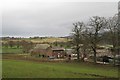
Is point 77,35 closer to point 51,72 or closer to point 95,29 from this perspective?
point 95,29

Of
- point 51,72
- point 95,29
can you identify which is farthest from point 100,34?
point 51,72

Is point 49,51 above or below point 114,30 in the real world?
below

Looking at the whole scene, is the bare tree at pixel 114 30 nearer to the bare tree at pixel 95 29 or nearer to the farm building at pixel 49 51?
the bare tree at pixel 95 29

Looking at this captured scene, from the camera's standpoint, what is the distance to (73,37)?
71812 mm

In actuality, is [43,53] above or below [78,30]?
below

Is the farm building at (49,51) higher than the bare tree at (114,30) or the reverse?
the reverse

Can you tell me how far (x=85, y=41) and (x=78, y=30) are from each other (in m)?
10.6

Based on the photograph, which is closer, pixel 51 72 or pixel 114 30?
Result: pixel 51 72

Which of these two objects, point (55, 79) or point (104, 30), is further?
point (104, 30)

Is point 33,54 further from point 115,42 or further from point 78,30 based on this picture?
point 115,42

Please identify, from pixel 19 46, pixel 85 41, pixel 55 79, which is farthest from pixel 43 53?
pixel 55 79

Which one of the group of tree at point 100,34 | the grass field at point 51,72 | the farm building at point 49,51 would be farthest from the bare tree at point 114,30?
the farm building at point 49,51

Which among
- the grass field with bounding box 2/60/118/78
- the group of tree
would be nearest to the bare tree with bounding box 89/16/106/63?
the group of tree

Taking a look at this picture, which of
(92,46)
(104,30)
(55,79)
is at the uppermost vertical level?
(104,30)
